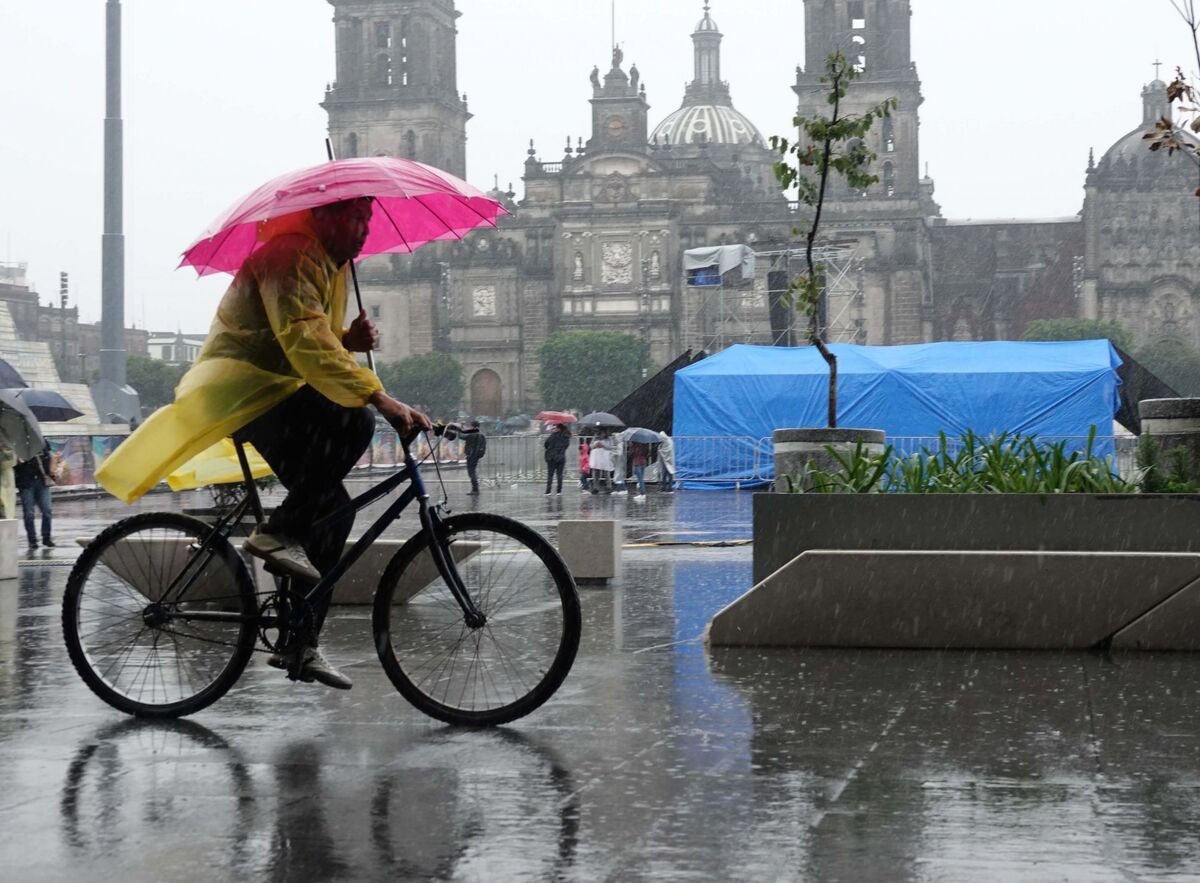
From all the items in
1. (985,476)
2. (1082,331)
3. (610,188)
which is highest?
(610,188)

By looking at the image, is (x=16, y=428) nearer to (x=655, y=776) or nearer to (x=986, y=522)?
(x=986, y=522)

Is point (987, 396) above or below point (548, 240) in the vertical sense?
below

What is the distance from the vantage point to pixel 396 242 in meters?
6.14

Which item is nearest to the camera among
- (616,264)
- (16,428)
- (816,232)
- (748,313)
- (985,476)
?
(985,476)

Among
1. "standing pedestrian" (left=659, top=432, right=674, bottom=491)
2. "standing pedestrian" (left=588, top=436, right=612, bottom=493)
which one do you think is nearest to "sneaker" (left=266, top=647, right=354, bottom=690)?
"standing pedestrian" (left=588, top=436, right=612, bottom=493)

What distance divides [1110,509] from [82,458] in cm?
2888

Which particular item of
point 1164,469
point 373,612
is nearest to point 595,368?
point 1164,469

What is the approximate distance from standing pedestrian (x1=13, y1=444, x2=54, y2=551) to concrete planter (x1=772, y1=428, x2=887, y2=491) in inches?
282

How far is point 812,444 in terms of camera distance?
11.9 metres

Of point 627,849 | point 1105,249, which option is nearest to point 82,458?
point 627,849

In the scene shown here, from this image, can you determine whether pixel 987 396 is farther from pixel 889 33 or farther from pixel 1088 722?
pixel 889 33

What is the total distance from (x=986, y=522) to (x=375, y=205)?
267 centimetres

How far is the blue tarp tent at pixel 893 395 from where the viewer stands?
28.9 metres

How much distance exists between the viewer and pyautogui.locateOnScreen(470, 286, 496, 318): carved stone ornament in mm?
93625
